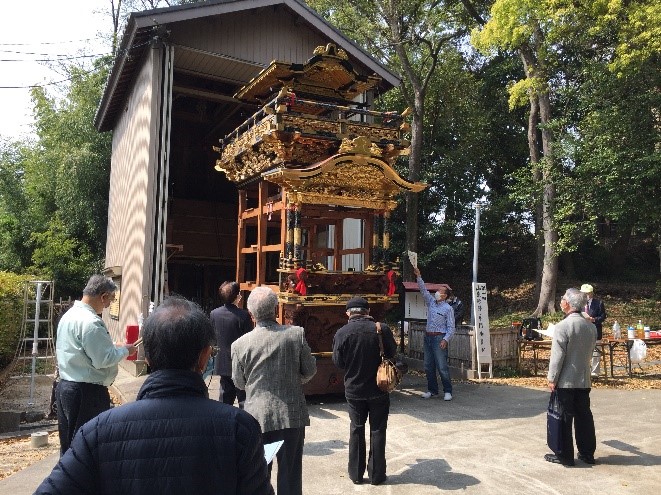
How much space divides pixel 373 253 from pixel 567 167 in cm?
1205

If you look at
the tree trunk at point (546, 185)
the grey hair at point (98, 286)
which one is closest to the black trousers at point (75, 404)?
the grey hair at point (98, 286)

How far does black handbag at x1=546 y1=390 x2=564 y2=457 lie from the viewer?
18.0 feet

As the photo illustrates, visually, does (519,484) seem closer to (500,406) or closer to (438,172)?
(500,406)

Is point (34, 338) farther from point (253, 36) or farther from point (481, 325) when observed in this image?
point (481, 325)

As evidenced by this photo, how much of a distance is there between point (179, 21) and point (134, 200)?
13.2 ft

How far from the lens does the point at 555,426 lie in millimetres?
5512

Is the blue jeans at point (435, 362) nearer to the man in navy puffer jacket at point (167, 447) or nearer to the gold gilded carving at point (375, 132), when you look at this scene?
the gold gilded carving at point (375, 132)

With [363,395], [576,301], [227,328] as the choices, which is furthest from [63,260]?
[576,301]

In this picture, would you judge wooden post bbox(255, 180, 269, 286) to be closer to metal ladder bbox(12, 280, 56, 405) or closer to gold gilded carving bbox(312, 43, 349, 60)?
gold gilded carving bbox(312, 43, 349, 60)

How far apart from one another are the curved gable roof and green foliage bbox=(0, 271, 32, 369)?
17.6ft

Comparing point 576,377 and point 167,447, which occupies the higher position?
point 167,447

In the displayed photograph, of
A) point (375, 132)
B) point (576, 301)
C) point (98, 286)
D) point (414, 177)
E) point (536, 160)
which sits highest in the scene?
point (536, 160)

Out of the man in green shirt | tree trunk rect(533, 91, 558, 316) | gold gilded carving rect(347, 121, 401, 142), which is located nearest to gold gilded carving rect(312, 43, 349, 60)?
gold gilded carving rect(347, 121, 401, 142)

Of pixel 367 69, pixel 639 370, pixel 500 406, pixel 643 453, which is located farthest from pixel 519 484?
pixel 367 69
